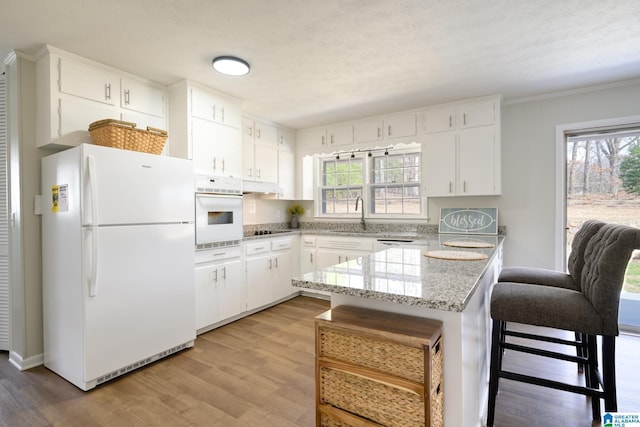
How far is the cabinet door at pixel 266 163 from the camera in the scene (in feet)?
13.4

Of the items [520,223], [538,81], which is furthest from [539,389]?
[538,81]

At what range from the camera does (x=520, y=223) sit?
139 inches

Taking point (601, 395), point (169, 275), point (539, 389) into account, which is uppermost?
point (169, 275)

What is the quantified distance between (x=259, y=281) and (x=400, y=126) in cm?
258

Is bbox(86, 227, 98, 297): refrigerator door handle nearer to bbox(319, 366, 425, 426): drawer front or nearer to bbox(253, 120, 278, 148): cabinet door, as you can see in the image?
bbox(319, 366, 425, 426): drawer front

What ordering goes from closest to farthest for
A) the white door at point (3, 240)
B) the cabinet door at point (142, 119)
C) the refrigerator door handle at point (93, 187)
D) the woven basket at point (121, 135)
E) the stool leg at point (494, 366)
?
the stool leg at point (494, 366) → the refrigerator door handle at point (93, 187) → the woven basket at point (121, 135) → the white door at point (3, 240) → the cabinet door at point (142, 119)

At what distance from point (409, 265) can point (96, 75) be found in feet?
9.40

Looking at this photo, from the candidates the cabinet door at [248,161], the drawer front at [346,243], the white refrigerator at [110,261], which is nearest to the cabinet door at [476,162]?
the drawer front at [346,243]

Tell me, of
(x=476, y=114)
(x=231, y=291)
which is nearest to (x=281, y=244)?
(x=231, y=291)

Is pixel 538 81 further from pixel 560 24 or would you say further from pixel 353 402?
pixel 353 402

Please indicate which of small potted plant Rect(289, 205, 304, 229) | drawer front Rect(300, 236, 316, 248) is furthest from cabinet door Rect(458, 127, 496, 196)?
small potted plant Rect(289, 205, 304, 229)

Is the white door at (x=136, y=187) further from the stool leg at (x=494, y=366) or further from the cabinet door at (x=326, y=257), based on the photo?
the stool leg at (x=494, y=366)

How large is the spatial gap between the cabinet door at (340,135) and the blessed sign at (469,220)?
156 centimetres

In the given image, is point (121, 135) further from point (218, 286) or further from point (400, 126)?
point (400, 126)
